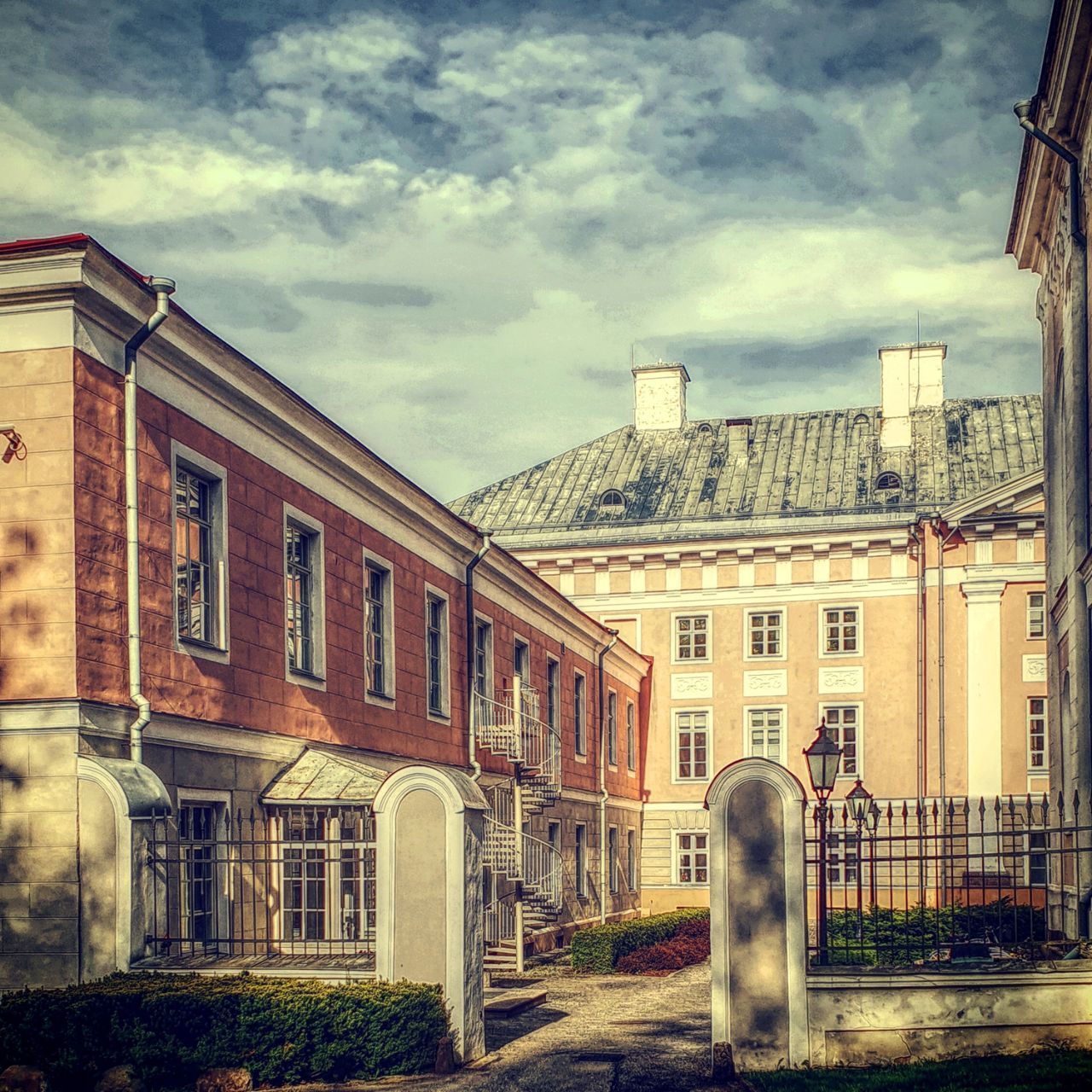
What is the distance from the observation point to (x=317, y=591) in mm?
18781

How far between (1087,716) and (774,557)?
2049 centimetres

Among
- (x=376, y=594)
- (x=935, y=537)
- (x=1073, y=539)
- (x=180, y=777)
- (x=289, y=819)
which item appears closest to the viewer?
(x=180, y=777)

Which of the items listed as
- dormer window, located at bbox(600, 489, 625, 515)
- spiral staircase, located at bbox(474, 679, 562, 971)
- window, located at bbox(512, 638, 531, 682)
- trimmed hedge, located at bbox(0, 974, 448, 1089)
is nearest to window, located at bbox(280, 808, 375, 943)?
trimmed hedge, located at bbox(0, 974, 448, 1089)

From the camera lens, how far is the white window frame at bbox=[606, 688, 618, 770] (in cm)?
3559

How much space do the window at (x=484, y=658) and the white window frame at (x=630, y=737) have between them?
445 inches

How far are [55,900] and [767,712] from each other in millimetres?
27068

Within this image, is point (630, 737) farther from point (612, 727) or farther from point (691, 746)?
point (612, 727)

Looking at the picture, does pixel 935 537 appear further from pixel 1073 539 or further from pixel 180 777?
pixel 180 777

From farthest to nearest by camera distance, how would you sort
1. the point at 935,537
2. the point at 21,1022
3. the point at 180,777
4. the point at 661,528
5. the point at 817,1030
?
the point at 661,528 < the point at 935,537 < the point at 180,777 < the point at 817,1030 < the point at 21,1022

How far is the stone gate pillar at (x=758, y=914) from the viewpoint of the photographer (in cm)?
1242

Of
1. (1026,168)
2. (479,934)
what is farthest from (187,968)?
(1026,168)

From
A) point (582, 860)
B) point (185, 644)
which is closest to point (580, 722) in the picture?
point (582, 860)

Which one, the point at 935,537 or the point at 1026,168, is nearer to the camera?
the point at 1026,168

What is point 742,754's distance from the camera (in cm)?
3722
